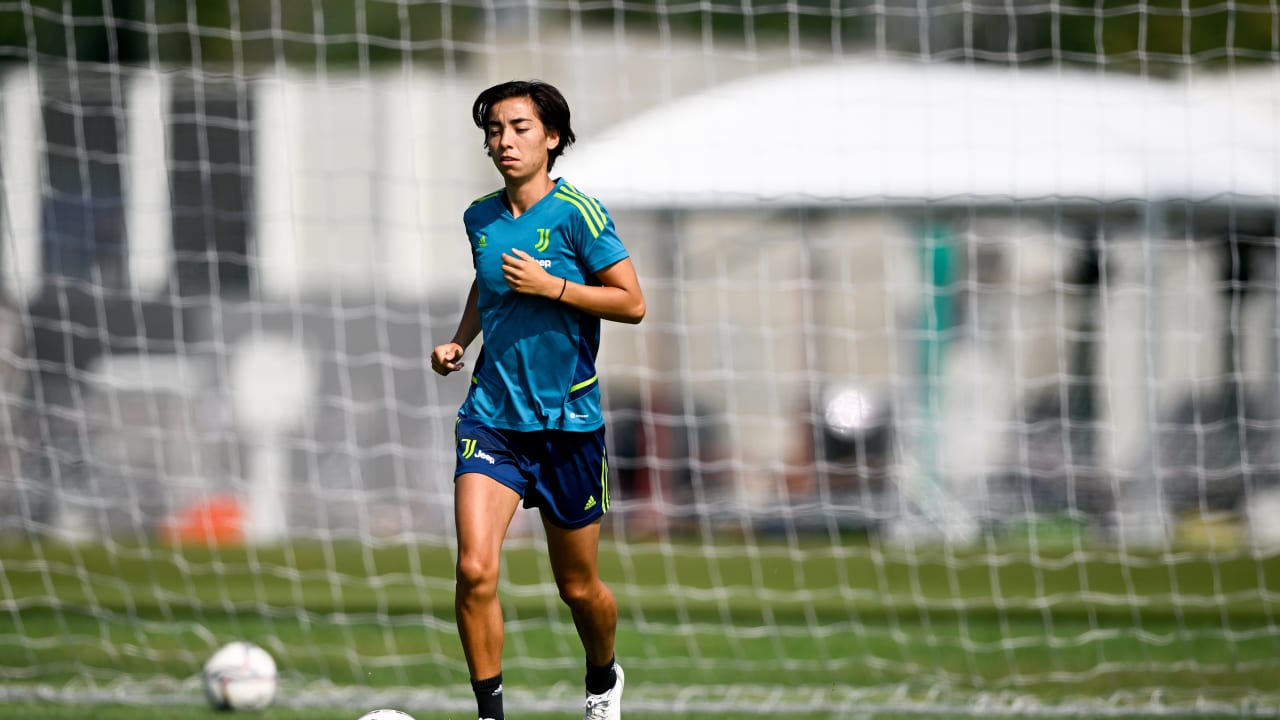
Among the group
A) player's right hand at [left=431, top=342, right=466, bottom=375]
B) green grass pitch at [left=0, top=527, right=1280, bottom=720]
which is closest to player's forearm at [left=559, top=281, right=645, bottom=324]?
player's right hand at [left=431, top=342, right=466, bottom=375]

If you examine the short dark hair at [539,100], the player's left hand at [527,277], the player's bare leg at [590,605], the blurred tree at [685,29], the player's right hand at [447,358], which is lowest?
the player's bare leg at [590,605]

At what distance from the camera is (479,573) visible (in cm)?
438

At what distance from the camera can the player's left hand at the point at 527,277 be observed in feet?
14.4

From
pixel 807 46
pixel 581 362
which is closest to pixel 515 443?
pixel 581 362

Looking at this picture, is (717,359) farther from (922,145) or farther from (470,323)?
(470,323)

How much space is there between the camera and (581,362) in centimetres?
472

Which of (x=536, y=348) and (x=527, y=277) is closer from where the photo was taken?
(x=527, y=277)

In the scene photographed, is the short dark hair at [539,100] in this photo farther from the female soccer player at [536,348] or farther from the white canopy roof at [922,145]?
the white canopy roof at [922,145]

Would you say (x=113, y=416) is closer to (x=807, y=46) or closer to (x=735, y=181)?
(x=735, y=181)

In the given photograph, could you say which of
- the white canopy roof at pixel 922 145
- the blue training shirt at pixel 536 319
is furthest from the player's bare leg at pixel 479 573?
the white canopy roof at pixel 922 145

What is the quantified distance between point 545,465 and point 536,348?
364 millimetres

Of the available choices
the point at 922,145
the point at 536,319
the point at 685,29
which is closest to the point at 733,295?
the point at 922,145

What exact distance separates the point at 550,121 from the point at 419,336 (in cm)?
1153

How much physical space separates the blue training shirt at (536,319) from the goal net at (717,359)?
3.50 metres
